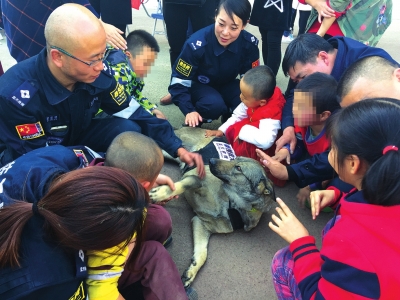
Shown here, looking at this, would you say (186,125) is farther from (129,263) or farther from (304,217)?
(129,263)

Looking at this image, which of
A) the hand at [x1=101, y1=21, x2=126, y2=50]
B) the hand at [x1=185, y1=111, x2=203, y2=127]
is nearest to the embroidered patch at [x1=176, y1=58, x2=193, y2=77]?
the hand at [x1=185, y1=111, x2=203, y2=127]

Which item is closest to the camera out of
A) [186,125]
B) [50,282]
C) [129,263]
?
[50,282]

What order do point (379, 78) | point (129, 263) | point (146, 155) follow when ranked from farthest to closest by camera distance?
point (379, 78) < point (146, 155) < point (129, 263)

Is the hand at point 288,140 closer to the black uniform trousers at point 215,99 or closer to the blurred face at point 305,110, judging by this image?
the blurred face at point 305,110

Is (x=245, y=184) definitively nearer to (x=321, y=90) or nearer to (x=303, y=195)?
(x=303, y=195)

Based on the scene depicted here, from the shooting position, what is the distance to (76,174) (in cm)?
109

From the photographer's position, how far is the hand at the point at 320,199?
183 cm

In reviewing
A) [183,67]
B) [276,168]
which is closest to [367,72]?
[276,168]

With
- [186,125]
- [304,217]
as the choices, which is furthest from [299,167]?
[186,125]

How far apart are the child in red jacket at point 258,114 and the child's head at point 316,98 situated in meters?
0.42

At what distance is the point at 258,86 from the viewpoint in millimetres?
2684

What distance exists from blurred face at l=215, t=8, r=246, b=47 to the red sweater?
1.99 m

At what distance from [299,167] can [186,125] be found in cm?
110

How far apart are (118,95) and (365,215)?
1652 millimetres
